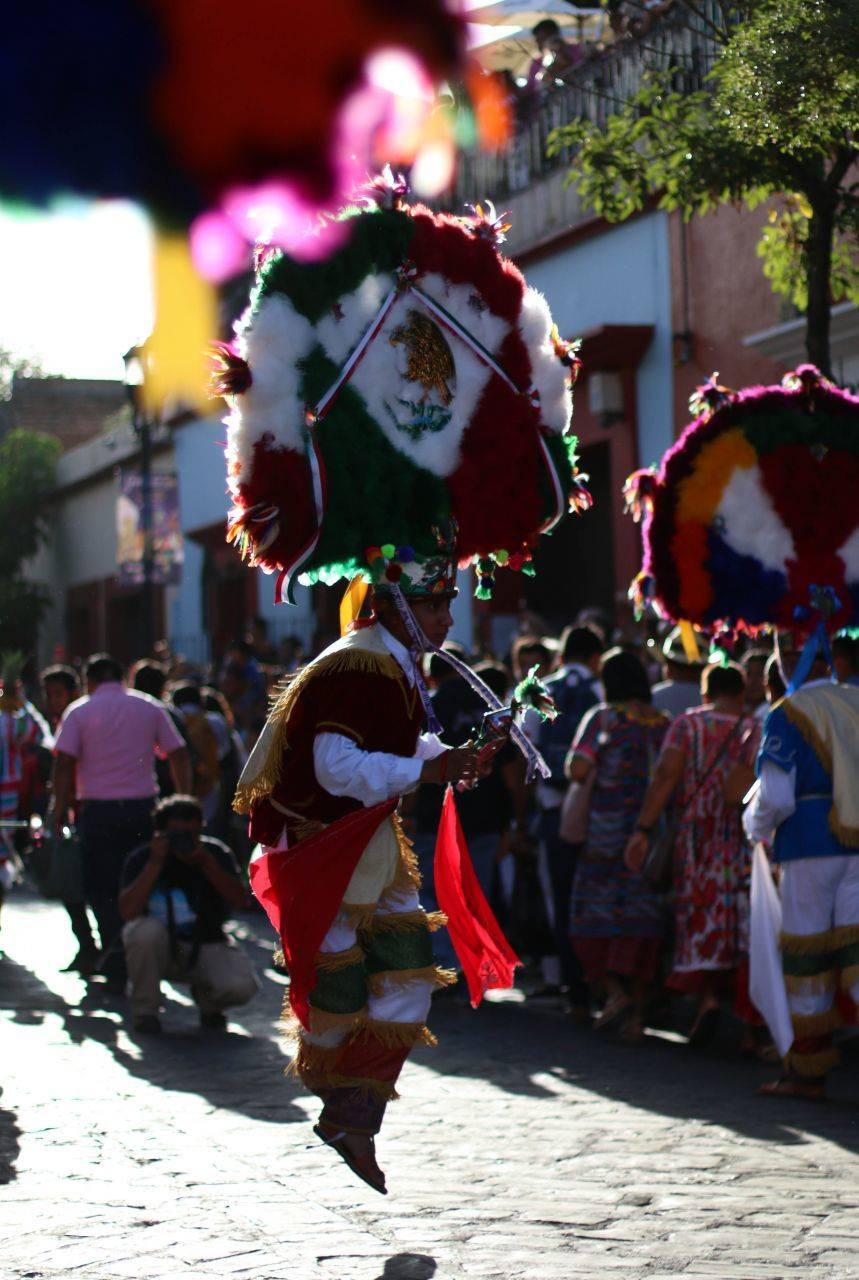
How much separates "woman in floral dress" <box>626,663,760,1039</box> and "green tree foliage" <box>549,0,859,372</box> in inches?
73.0

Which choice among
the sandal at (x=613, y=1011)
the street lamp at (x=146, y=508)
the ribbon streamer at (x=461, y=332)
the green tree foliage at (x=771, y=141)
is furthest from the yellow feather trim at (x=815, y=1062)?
the street lamp at (x=146, y=508)

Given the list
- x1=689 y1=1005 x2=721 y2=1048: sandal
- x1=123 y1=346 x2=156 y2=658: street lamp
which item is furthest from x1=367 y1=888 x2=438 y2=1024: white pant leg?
x1=123 y1=346 x2=156 y2=658: street lamp

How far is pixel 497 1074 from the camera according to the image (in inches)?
347

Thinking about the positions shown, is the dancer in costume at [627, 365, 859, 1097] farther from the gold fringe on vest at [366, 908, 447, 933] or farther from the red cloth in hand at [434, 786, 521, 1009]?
the gold fringe on vest at [366, 908, 447, 933]

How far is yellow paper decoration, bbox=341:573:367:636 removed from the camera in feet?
22.0

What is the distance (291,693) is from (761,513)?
282 cm

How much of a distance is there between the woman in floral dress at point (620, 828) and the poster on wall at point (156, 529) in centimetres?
1468

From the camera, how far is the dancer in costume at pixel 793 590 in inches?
315

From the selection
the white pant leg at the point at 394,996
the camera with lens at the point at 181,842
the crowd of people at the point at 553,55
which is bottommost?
the white pant leg at the point at 394,996

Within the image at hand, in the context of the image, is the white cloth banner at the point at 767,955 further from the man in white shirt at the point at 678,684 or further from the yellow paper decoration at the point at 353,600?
the yellow paper decoration at the point at 353,600

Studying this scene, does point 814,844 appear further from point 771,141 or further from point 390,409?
point 771,141

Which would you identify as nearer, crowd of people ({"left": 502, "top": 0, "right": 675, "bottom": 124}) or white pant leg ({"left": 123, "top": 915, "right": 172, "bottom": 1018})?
white pant leg ({"left": 123, "top": 915, "right": 172, "bottom": 1018})

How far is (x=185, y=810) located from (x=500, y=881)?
206cm

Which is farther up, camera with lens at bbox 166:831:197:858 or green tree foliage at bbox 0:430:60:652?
green tree foliage at bbox 0:430:60:652
